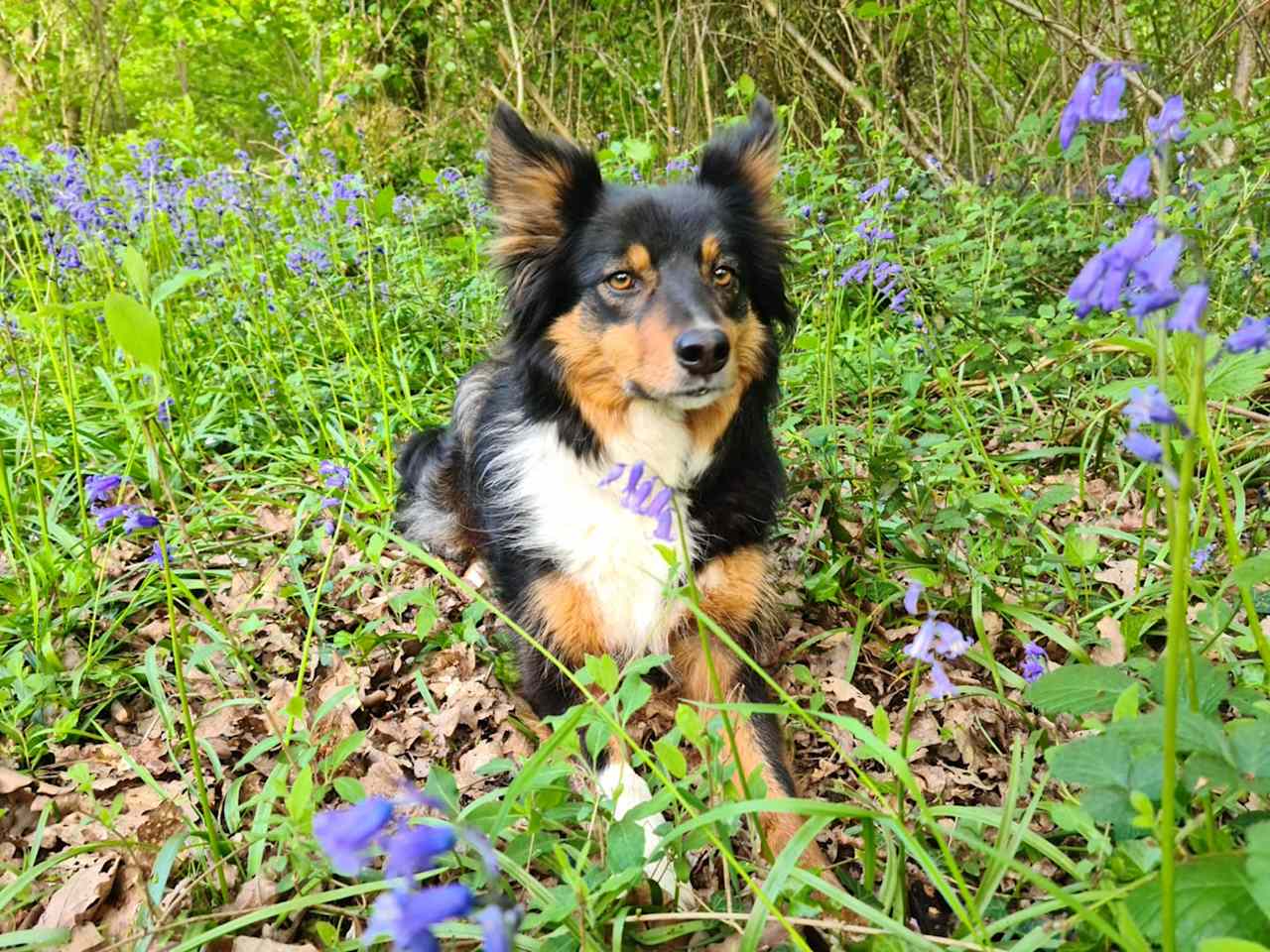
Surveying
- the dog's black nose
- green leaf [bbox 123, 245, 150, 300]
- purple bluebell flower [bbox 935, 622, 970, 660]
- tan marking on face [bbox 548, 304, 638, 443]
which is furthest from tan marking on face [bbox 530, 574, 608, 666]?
purple bluebell flower [bbox 935, 622, 970, 660]

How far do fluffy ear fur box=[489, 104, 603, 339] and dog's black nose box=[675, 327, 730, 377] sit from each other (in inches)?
21.6

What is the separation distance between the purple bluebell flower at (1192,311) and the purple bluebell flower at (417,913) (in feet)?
2.47

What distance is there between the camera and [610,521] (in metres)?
2.68

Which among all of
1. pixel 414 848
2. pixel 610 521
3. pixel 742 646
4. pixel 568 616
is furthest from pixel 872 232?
pixel 414 848

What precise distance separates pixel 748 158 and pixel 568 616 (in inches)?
66.5

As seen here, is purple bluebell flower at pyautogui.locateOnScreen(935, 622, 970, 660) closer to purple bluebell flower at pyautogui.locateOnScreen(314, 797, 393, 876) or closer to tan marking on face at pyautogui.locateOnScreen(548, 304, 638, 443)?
purple bluebell flower at pyautogui.locateOnScreen(314, 797, 393, 876)

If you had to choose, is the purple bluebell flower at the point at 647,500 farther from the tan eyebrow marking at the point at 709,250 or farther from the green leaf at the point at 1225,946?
the tan eyebrow marking at the point at 709,250

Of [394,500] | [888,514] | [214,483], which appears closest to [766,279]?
[888,514]

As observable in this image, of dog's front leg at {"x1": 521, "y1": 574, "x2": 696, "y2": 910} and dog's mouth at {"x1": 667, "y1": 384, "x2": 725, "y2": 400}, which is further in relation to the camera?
dog's front leg at {"x1": 521, "y1": 574, "x2": 696, "y2": 910}

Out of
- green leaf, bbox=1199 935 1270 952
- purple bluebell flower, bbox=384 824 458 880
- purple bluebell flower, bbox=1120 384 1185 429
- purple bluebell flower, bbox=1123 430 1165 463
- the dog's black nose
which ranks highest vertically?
purple bluebell flower, bbox=1120 384 1185 429

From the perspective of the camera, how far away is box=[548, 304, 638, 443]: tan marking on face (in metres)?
2.68

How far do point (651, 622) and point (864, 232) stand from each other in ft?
5.43

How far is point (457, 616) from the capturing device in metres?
3.15

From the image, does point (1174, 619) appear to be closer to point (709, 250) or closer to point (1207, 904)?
point (1207, 904)
